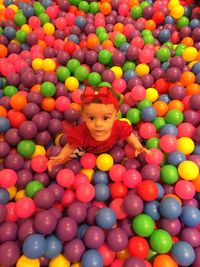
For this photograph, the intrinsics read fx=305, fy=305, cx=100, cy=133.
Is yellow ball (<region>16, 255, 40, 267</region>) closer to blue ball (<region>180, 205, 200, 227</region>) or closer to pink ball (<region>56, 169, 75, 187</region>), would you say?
pink ball (<region>56, 169, 75, 187</region>)

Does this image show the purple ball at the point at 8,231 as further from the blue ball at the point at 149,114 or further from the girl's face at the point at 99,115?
the blue ball at the point at 149,114

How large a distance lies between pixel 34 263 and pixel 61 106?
925mm

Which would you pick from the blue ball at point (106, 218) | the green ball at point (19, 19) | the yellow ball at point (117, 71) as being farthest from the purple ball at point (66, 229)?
the green ball at point (19, 19)

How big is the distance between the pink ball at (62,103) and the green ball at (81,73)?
0.78 ft

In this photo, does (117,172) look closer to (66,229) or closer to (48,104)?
(66,229)

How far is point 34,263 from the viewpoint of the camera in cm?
129

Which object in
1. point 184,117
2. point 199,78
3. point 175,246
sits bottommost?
point 175,246

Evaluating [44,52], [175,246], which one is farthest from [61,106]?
[175,246]

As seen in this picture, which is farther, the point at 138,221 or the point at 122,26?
the point at 122,26

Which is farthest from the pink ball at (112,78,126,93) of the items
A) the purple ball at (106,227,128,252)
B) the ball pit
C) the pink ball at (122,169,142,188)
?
the purple ball at (106,227,128,252)

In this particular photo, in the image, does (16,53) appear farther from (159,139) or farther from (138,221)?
(138,221)

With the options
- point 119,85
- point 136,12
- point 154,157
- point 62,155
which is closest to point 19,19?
point 136,12

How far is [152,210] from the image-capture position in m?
1.45

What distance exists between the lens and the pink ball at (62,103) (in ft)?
6.15
